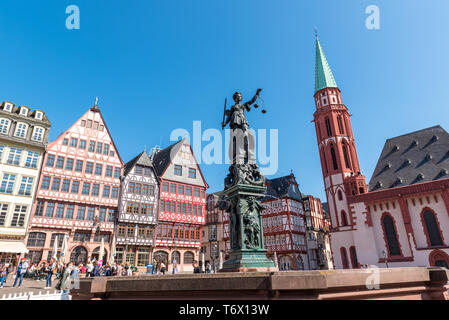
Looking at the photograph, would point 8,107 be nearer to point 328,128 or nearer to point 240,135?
point 240,135

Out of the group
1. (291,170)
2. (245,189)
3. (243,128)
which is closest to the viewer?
(245,189)

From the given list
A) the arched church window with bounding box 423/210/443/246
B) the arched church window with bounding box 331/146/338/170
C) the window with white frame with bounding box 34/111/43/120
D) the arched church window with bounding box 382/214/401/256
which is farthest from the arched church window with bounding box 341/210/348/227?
the window with white frame with bounding box 34/111/43/120

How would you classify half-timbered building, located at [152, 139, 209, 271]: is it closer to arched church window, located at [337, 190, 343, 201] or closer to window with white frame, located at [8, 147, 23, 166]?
window with white frame, located at [8, 147, 23, 166]

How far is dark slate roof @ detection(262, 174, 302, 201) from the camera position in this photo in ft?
148

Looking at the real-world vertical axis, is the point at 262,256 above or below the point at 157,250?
below

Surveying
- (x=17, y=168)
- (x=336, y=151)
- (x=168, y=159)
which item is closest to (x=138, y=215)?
(x=168, y=159)

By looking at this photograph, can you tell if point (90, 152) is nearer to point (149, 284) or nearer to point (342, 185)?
point (149, 284)

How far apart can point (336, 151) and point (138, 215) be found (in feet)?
92.7

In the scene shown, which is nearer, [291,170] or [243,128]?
[243,128]

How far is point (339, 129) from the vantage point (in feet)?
137

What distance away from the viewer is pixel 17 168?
26078mm
